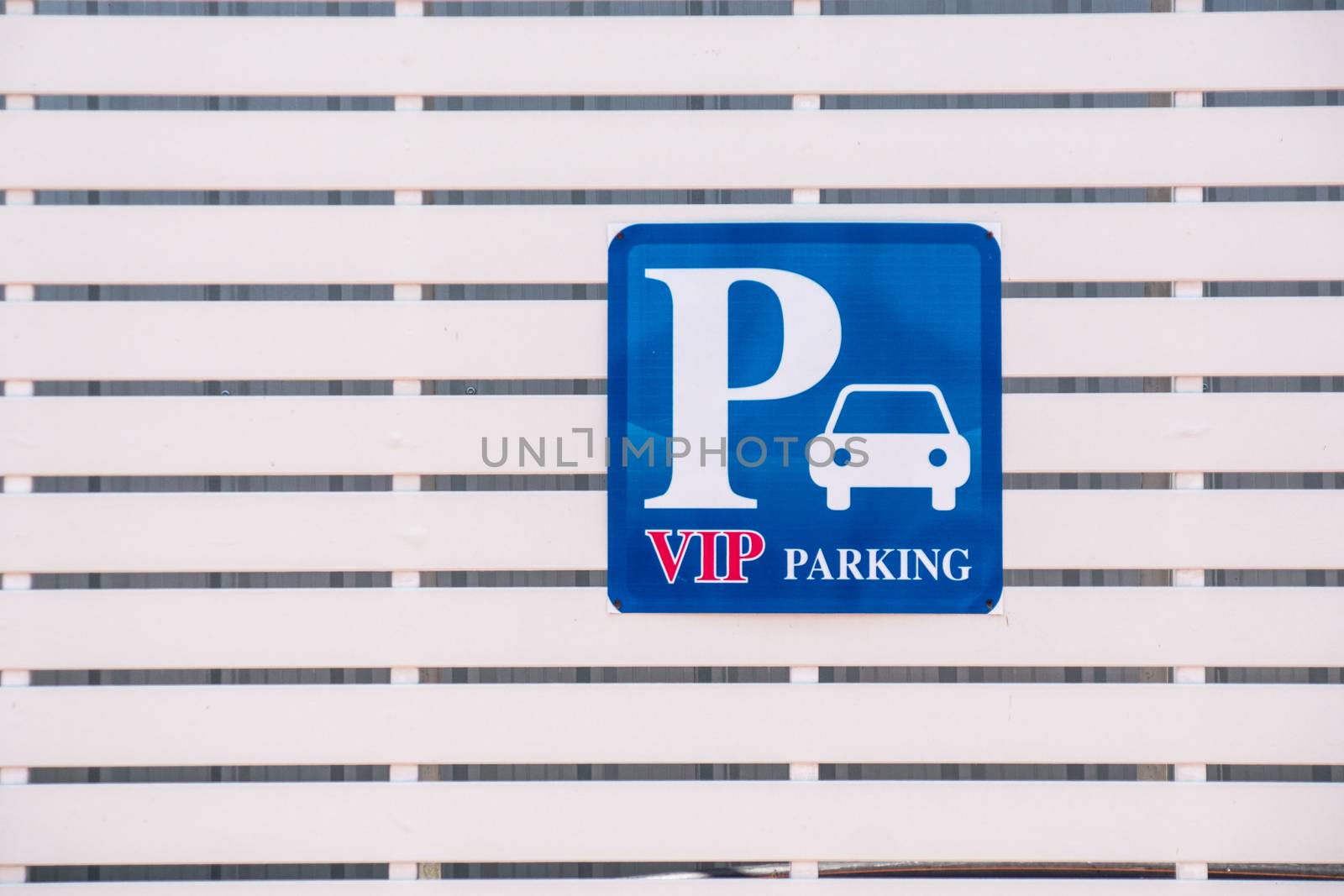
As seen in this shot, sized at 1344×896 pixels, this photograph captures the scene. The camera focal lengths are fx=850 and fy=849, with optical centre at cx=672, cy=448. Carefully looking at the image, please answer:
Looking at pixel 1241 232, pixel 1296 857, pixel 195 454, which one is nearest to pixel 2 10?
pixel 195 454

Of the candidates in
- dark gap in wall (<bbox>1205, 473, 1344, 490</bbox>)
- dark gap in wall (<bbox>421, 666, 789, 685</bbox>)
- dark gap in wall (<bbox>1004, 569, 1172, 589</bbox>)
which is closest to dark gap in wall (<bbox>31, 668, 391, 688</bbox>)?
dark gap in wall (<bbox>421, 666, 789, 685</bbox>)

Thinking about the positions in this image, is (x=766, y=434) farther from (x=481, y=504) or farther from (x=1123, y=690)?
(x=1123, y=690)

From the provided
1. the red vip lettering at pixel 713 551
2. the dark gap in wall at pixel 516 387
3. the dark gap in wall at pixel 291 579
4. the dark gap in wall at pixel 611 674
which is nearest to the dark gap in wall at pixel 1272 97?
the red vip lettering at pixel 713 551

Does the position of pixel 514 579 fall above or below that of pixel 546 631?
above

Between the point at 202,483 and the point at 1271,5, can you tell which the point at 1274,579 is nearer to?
the point at 1271,5

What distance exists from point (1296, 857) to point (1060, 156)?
6.56 feet

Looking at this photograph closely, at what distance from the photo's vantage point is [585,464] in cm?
229

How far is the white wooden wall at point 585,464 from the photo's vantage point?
2275 mm

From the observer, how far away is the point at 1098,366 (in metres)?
2.28

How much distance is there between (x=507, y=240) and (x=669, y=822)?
1.64 meters

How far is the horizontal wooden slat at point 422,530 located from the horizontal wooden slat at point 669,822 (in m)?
0.61

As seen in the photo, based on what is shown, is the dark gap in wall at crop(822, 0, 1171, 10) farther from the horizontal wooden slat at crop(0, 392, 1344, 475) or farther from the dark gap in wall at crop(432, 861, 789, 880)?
the dark gap in wall at crop(432, 861, 789, 880)

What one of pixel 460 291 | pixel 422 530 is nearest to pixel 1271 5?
pixel 460 291

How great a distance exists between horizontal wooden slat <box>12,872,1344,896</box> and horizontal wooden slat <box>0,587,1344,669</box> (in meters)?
0.59
